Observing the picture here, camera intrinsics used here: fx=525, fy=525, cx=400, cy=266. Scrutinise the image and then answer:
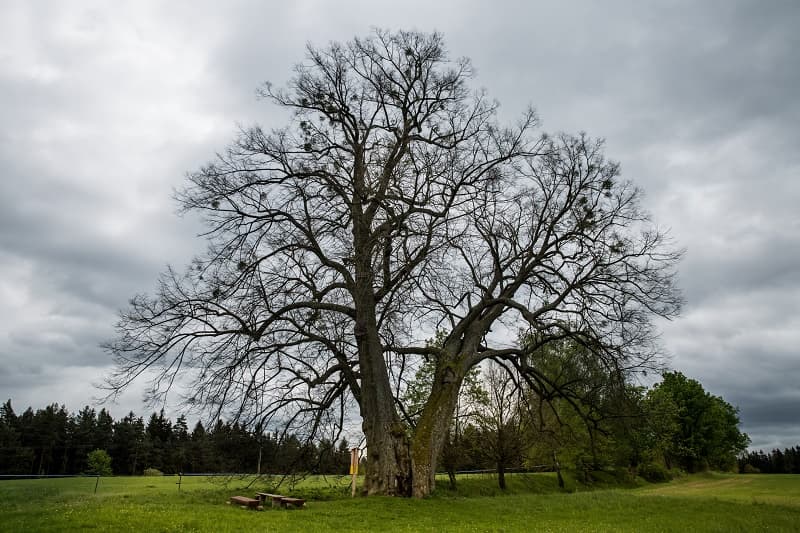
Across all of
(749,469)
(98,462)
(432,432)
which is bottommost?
(749,469)

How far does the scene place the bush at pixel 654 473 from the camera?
155 ft

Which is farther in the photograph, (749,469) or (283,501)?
(749,469)

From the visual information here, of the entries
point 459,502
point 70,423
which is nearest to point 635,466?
point 459,502

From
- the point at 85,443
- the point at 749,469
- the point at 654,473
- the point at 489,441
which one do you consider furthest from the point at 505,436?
the point at 85,443

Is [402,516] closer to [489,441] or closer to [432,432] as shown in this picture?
[432,432]

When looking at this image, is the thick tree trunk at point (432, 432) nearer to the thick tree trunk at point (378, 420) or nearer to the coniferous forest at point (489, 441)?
the thick tree trunk at point (378, 420)

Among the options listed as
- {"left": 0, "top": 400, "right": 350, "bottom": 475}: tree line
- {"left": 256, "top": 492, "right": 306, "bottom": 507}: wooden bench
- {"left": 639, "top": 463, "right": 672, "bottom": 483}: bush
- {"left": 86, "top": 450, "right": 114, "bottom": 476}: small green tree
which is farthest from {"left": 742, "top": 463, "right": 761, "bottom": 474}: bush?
{"left": 86, "top": 450, "right": 114, "bottom": 476}: small green tree

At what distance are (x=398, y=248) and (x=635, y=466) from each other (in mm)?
41226

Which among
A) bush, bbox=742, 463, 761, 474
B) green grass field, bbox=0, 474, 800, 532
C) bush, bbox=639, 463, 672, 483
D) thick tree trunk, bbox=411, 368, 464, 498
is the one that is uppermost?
thick tree trunk, bbox=411, 368, 464, 498

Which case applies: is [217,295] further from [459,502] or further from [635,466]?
[635,466]

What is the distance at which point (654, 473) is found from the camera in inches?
1900

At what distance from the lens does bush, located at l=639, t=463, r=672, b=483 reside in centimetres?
4712

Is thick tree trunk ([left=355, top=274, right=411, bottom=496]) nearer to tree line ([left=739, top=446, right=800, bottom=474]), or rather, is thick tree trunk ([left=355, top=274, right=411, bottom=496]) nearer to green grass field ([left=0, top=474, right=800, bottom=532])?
green grass field ([left=0, top=474, right=800, bottom=532])

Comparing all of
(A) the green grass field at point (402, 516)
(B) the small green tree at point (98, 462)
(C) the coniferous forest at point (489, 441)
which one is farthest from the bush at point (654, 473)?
(B) the small green tree at point (98, 462)
